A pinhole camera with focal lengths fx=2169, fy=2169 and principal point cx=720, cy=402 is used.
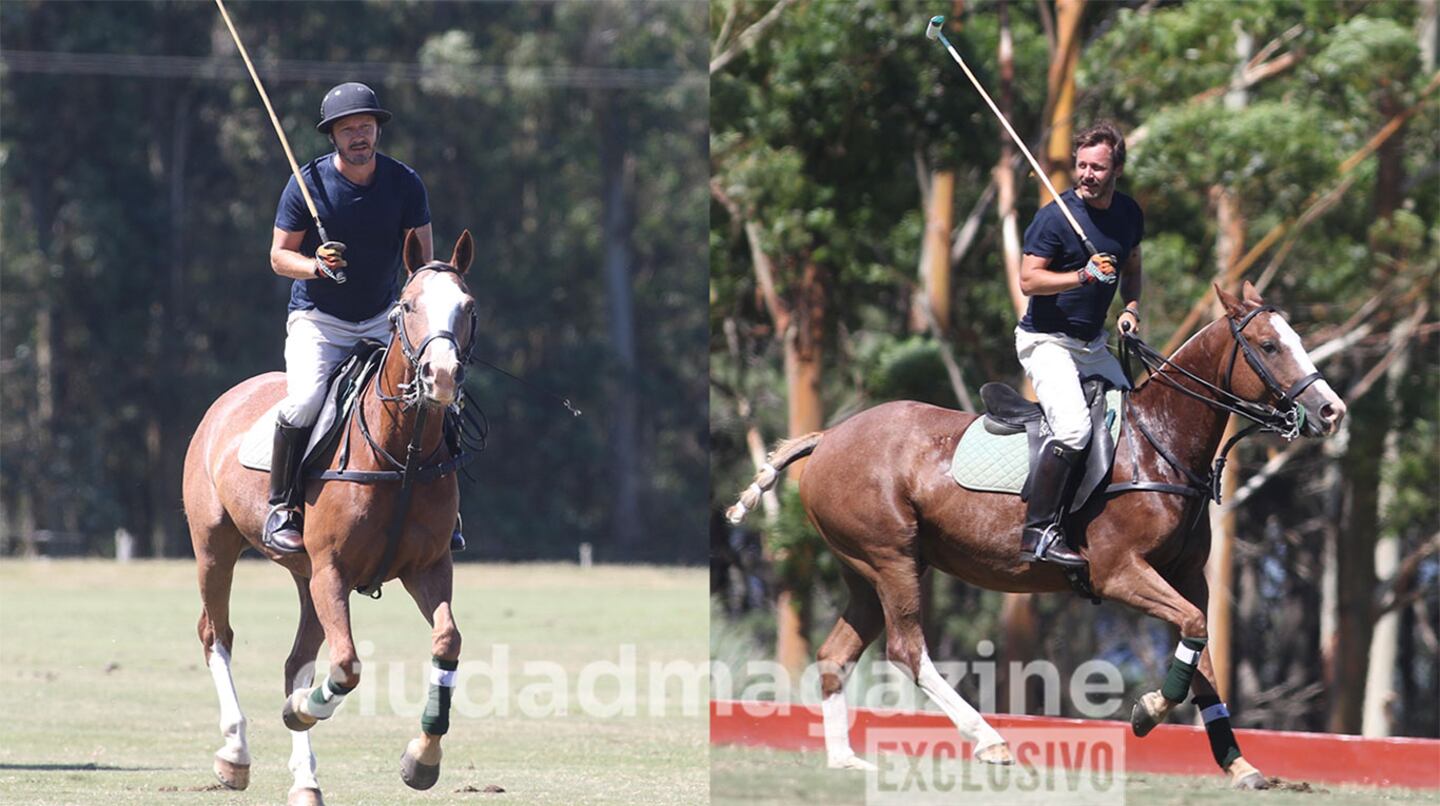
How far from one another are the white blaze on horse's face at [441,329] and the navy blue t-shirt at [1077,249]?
2.65 meters

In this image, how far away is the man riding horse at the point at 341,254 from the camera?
29.6 ft

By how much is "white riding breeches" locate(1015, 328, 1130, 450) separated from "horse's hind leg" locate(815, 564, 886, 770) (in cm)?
134

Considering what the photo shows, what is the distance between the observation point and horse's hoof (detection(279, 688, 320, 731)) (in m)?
8.85

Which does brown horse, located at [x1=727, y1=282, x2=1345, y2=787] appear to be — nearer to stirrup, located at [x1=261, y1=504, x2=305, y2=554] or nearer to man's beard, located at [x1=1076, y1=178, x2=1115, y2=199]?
man's beard, located at [x1=1076, y1=178, x2=1115, y2=199]

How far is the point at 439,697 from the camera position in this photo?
8711 mm

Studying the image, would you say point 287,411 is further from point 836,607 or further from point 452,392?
point 836,607

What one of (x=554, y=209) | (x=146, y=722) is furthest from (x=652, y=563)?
(x=146, y=722)

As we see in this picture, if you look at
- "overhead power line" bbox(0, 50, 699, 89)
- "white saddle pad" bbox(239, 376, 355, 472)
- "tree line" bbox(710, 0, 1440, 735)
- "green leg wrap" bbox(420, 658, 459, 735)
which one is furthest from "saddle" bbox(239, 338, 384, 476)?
"overhead power line" bbox(0, 50, 699, 89)

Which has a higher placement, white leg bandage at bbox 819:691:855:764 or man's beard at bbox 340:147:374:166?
man's beard at bbox 340:147:374:166

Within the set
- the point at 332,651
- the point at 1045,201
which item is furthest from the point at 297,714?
the point at 1045,201

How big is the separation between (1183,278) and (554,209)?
2305 centimetres

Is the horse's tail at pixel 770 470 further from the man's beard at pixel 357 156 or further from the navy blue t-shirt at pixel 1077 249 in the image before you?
the man's beard at pixel 357 156

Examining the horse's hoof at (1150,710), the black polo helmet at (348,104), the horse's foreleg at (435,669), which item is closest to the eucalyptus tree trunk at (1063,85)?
the horse's hoof at (1150,710)

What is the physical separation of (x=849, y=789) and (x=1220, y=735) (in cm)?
232
